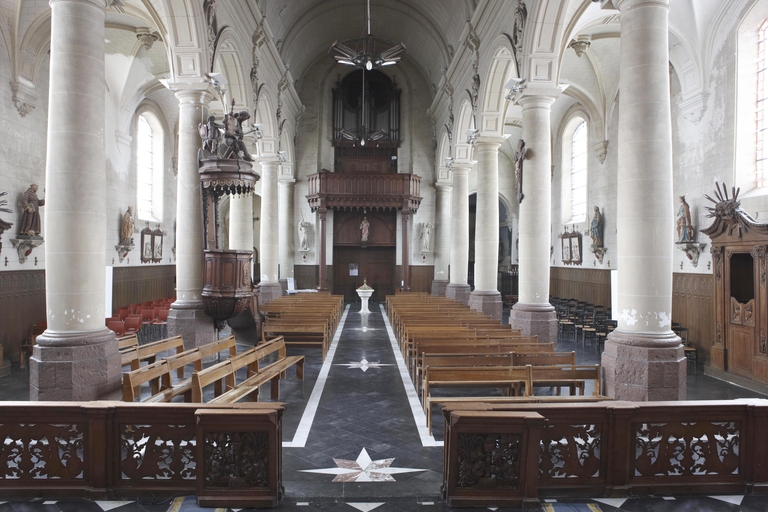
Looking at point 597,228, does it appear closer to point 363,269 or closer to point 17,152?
point 363,269

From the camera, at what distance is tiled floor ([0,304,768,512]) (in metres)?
3.69

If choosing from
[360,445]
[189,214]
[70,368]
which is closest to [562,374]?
[360,445]

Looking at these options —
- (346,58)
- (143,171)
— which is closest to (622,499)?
(346,58)

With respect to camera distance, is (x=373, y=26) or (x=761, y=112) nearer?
(x=761, y=112)

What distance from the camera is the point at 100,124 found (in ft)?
19.7

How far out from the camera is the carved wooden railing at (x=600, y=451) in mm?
3604

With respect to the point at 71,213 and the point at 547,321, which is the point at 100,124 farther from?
the point at 547,321

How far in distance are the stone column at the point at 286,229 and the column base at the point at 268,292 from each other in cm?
510

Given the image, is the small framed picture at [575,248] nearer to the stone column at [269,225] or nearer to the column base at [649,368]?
the stone column at [269,225]

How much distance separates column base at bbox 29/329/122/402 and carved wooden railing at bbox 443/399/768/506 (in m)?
4.18

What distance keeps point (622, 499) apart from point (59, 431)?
14.5ft

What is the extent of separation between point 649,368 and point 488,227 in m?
8.19

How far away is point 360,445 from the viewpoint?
516 centimetres

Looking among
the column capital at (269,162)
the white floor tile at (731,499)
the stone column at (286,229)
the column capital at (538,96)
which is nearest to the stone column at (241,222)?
the column capital at (269,162)
